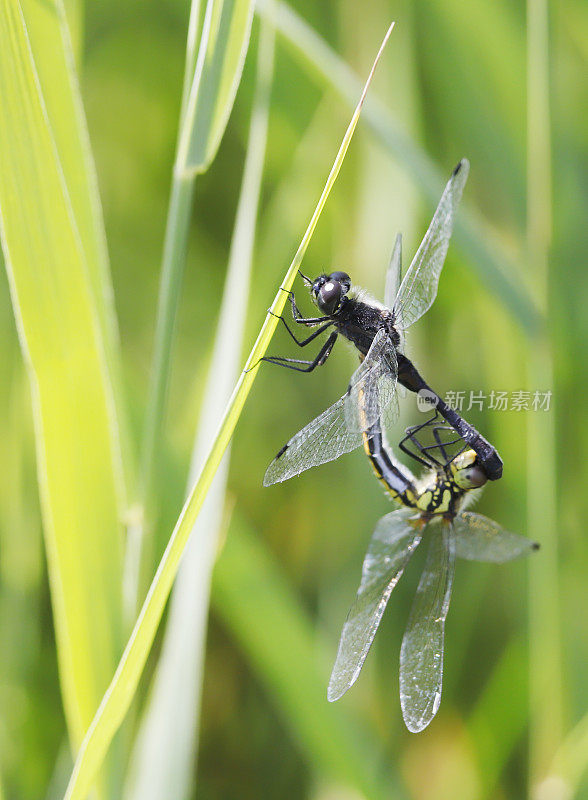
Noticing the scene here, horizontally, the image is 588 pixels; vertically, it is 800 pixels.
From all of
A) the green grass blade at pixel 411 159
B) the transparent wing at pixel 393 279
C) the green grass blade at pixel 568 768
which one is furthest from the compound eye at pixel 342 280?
the green grass blade at pixel 568 768

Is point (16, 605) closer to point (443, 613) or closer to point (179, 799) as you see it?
point (179, 799)

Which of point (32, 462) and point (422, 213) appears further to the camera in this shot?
point (422, 213)

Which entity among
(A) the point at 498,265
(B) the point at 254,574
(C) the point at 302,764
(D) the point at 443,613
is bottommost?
(C) the point at 302,764

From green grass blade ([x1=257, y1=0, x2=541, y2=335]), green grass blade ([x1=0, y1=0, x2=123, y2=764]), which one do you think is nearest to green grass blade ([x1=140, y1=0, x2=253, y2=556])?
green grass blade ([x1=0, y1=0, x2=123, y2=764])

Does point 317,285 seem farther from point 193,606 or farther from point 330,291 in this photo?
point 193,606

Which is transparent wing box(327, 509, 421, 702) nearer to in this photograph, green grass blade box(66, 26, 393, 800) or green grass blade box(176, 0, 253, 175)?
green grass blade box(66, 26, 393, 800)

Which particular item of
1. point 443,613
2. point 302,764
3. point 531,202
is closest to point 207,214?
point 531,202
